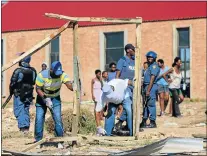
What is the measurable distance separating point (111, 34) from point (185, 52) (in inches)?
159

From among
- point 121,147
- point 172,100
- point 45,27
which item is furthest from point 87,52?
point 121,147

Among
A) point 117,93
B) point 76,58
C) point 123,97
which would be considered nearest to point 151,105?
point 123,97

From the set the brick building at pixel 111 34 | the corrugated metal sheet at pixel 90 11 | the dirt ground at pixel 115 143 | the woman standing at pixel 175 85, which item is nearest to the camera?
the dirt ground at pixel 115 143

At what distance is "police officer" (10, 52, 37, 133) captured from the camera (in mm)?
12359

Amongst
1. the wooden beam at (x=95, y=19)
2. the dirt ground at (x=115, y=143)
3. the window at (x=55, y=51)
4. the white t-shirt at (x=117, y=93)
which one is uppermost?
the window at (x=55, y=51)

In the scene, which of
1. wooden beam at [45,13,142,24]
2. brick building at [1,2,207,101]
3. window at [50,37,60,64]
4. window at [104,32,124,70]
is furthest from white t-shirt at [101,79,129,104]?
window at [50,37,60,64]

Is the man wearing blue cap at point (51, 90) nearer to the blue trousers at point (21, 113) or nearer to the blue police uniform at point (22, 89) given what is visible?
the blue police uniform at point (22, 89)

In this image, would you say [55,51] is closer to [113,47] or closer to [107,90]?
[113,47]

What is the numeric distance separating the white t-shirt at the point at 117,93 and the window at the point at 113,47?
751 inches

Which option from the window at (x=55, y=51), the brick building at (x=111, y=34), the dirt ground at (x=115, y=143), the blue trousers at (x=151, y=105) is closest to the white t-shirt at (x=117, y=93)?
the dirt ground at (x=115, y=143)

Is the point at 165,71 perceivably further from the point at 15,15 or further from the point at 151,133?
the point at 15,15

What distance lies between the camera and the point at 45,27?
103ft

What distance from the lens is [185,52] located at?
28.1m

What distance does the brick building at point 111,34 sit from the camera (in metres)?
27.5
